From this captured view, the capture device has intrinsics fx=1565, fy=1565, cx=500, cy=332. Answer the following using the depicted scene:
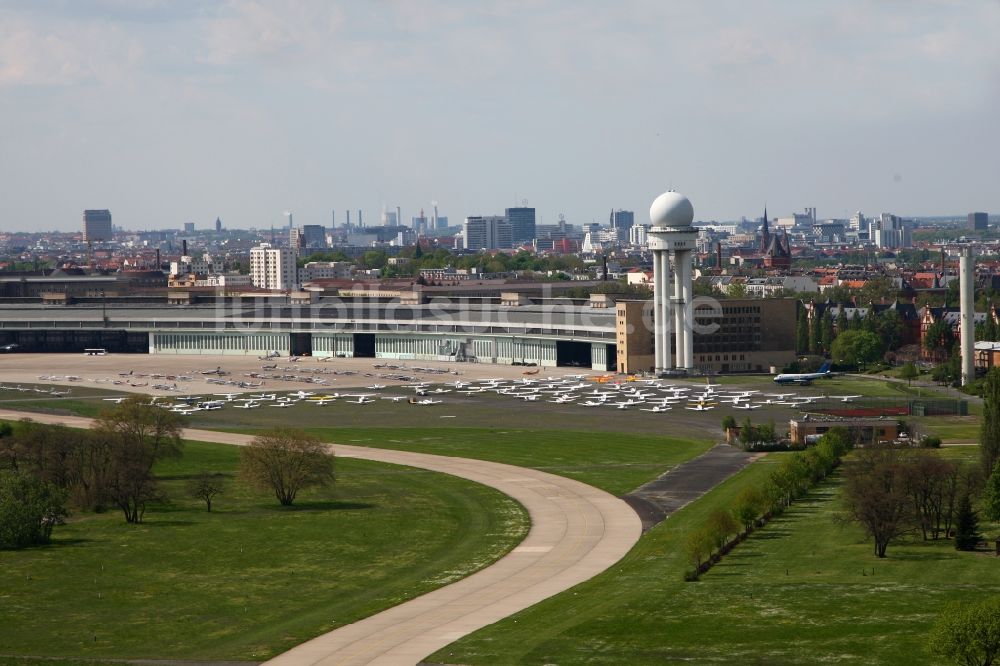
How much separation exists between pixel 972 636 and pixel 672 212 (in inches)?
4299

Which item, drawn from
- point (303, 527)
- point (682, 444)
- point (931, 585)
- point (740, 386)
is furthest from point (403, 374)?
point (931, 585)

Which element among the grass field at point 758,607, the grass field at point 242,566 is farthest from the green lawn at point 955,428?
the grass field at point 242,566

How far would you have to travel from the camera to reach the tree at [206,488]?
3241 inches

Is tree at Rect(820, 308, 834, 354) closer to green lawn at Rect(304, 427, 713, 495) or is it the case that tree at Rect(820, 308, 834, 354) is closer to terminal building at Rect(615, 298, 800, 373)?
terminal building at Rect(615, 298, 800, 373)

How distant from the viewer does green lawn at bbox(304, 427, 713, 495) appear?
92438 millimetres

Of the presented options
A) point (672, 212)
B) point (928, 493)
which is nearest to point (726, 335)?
point (672, 212)

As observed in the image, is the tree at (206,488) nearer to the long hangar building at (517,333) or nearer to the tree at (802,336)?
the long hangar building at (517,333)

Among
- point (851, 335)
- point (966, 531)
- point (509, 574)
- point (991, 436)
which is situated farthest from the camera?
point (851, 335)

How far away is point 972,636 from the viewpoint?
148 feet

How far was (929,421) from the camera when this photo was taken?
113625 mm

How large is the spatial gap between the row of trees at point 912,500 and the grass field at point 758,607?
3.51 feet

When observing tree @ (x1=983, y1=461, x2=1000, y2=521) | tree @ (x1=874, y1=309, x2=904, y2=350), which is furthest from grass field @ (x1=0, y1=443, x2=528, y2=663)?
tree @ (x1=874, y1=309, x2=904, y2=350)

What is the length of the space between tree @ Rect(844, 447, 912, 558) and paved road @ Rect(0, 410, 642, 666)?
1017 centimetres

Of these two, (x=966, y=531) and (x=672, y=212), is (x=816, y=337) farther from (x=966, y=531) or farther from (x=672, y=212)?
(x=966, y=531)
